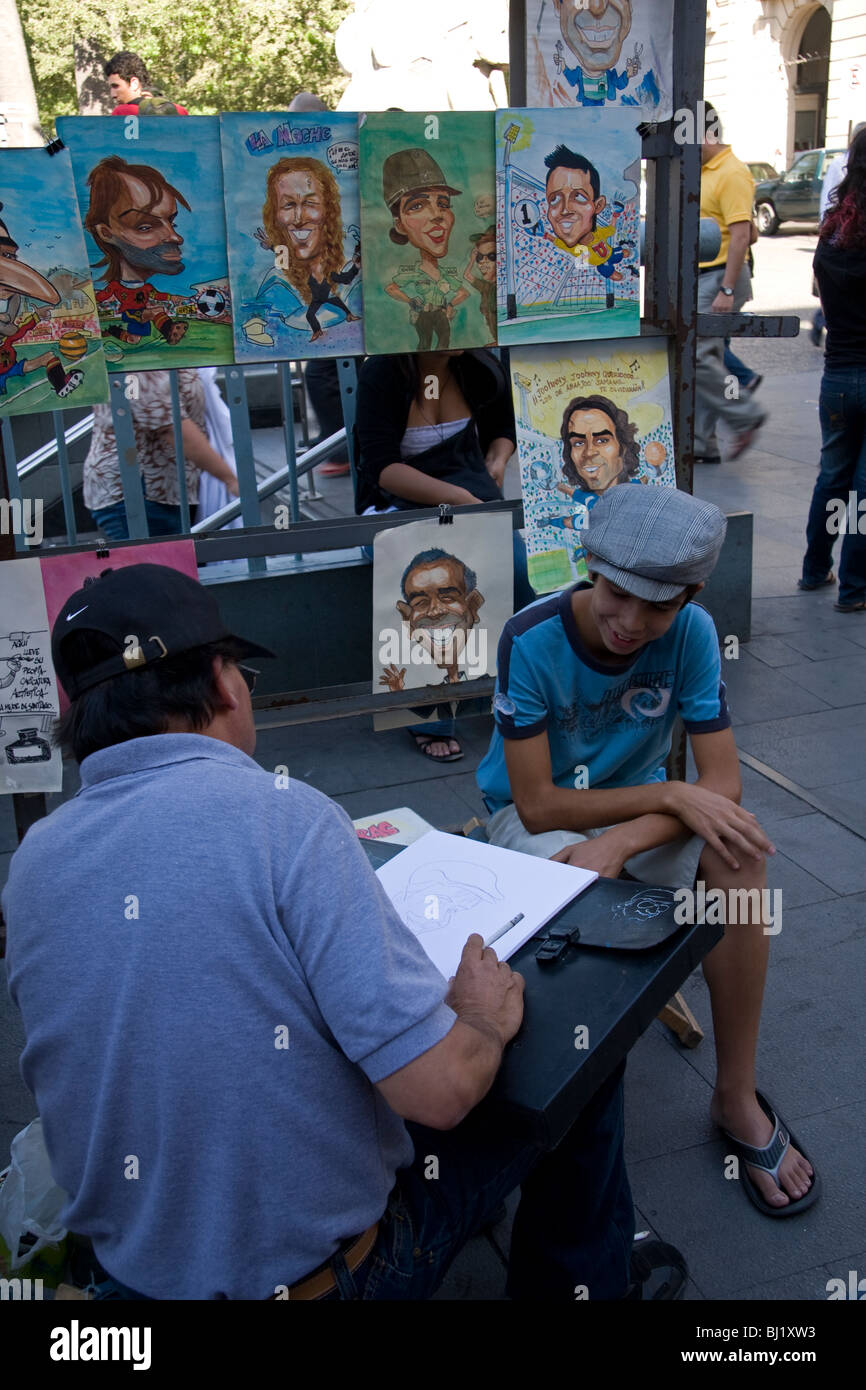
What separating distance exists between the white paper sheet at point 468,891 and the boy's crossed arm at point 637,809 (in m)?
0.28

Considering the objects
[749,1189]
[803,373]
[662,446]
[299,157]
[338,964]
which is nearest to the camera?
[338,964]

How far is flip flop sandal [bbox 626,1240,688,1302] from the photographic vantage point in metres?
2.06

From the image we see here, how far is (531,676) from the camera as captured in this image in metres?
2.41

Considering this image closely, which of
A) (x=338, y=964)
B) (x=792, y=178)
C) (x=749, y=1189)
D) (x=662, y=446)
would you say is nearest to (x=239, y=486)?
(x=662, y=446)

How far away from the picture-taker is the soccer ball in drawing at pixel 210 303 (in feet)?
8.73

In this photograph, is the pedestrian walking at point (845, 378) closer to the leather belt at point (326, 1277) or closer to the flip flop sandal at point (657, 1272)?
the flip flop sandal at point (657, 1272)

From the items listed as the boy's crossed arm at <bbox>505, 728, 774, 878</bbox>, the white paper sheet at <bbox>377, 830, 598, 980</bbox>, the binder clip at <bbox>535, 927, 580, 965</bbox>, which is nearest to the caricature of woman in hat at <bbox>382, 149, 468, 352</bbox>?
the boy's crossed arm at <bbox>505, 728, 774, 878</bbox>

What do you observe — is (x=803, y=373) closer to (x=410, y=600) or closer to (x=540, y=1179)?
(x=410, y=600)

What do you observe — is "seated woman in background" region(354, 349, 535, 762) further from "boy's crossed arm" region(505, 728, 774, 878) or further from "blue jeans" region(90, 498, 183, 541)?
"boy's crossed arm" region(505, 728, 774, 878)

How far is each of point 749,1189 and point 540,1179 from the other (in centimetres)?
75

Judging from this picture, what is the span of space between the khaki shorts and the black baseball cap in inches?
38.9

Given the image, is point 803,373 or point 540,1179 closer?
point 540,1179

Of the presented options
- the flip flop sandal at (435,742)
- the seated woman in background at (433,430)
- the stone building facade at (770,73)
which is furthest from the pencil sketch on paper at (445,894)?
the stone building facade at (770,73)

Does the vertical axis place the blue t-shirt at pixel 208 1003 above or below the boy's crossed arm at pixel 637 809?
above
